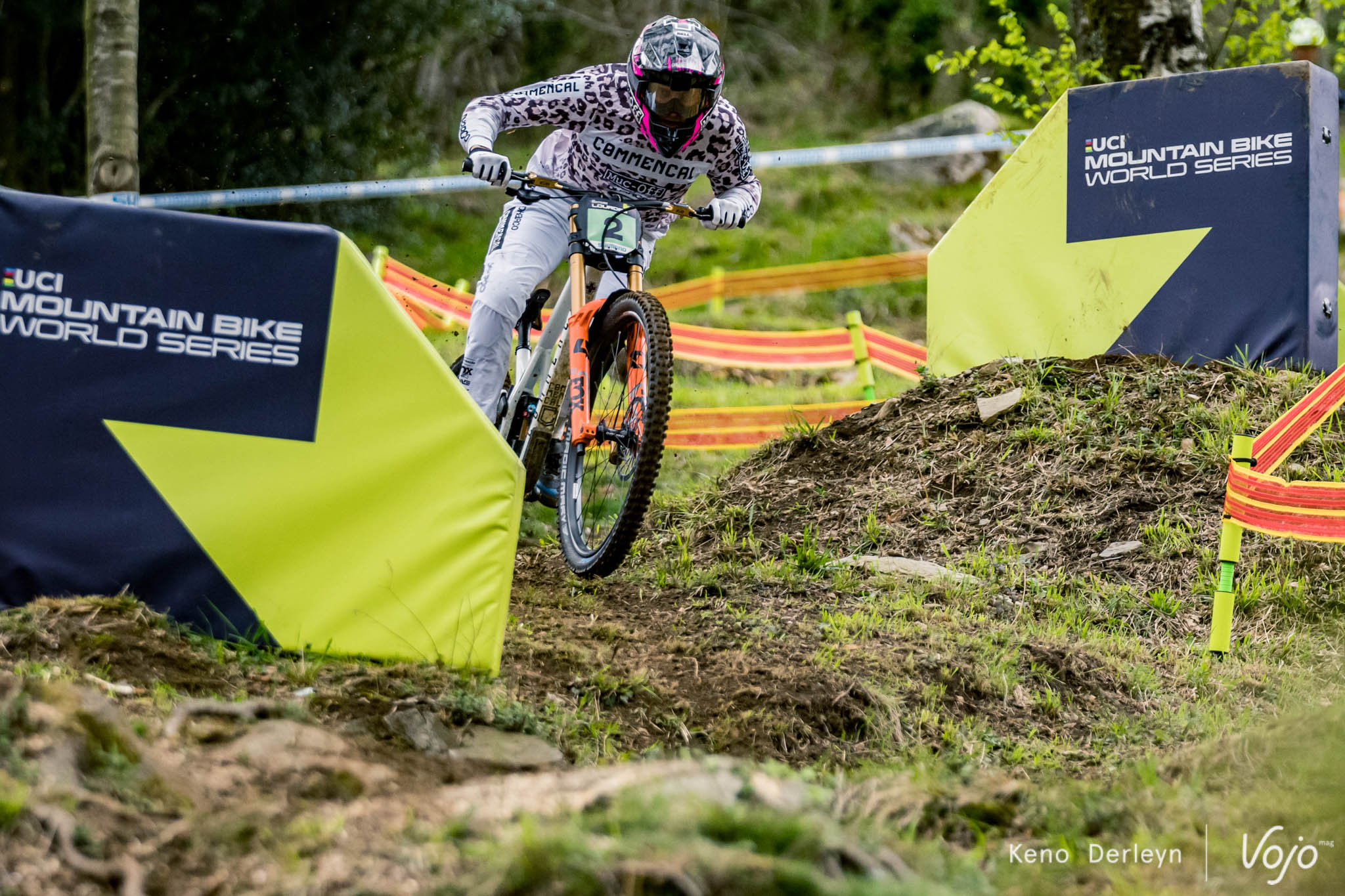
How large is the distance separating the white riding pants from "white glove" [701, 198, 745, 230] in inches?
12.5

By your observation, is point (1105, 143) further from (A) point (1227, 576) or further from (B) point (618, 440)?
(B) point (618, 440)

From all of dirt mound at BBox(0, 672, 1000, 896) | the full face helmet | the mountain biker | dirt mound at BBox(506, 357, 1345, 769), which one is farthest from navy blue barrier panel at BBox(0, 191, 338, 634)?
the full face helmet

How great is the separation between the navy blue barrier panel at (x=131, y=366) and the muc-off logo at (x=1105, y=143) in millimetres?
5470

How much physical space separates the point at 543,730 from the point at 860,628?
175cm

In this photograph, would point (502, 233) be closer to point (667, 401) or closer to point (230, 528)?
point (667, 401)

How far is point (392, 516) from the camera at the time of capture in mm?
4043

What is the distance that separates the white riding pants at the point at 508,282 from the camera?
19.1ft

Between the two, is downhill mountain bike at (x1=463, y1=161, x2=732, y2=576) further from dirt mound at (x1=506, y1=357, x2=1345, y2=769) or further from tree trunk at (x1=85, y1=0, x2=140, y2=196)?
tree trunk at (x1=85, y1=0, x2=140, y2=196)

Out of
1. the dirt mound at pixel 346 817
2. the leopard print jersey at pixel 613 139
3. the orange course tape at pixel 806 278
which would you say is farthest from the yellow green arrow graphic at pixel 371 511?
the orange course tape at pixel 806 278

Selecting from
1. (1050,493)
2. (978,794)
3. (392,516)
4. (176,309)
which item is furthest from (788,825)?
(1050,493)

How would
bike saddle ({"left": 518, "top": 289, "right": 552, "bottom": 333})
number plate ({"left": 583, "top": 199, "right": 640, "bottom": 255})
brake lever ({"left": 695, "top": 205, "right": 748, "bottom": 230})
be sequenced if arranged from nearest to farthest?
number plate ({"left": 583, "top": 199, "right": 640, "bottom": 255}) → brake lever ({"left": 695, "top": 205, "right": 748, "bottom": 230}) → bike saddle ({"left": 518, "top": 289, "right": 552, "bottom": 333})

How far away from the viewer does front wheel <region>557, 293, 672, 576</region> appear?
193 inches

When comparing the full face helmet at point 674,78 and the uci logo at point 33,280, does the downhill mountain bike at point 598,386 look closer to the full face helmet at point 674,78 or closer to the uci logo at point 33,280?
the full face helmet at point 674,78

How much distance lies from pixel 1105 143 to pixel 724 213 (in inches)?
131
